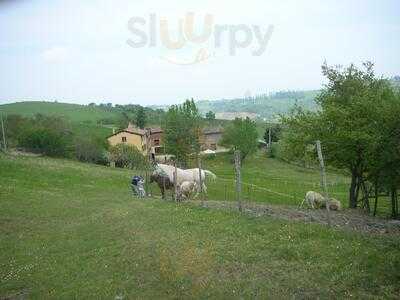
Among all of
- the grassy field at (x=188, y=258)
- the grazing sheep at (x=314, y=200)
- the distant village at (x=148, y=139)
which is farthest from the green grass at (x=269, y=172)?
the grassy field at (x=188, y=258)

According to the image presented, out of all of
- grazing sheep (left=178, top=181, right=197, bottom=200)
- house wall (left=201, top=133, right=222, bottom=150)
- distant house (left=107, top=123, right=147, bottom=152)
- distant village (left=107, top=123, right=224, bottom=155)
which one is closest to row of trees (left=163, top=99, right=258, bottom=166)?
distant village (left=107, top=123, right=224, bottom=155)

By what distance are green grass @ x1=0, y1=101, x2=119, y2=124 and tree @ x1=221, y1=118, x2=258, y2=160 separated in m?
76.5

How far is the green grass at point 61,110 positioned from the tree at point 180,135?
8568cm

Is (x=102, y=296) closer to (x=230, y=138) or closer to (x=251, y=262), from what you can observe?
(x=251, y=262)

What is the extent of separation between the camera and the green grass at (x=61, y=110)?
174 meters

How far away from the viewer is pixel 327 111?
94.3ft

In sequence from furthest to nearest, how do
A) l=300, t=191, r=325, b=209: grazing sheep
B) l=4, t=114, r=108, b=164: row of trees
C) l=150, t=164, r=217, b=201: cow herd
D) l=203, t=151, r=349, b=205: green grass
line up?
l=4, t=114, r=108, b=164: row of trees < l=203, t=151, r=349, b=205: green grass < l=300, t=191, r=325, b=209: grazing sheep < l=150, t=164, r=217, b=201: cow herd

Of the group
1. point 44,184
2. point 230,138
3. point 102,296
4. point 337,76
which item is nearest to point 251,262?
point 102,296

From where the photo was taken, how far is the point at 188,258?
41.5 ft

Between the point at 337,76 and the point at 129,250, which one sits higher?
the point at 337,76

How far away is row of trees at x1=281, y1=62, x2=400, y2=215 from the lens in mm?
24484

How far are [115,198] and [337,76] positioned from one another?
17.8 meters

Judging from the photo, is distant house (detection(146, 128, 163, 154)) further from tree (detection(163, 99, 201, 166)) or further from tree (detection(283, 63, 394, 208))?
tree (detection(283, 63, 394, 208))

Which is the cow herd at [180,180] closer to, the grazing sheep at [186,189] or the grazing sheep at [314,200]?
the grazing sheep at [186,189]
